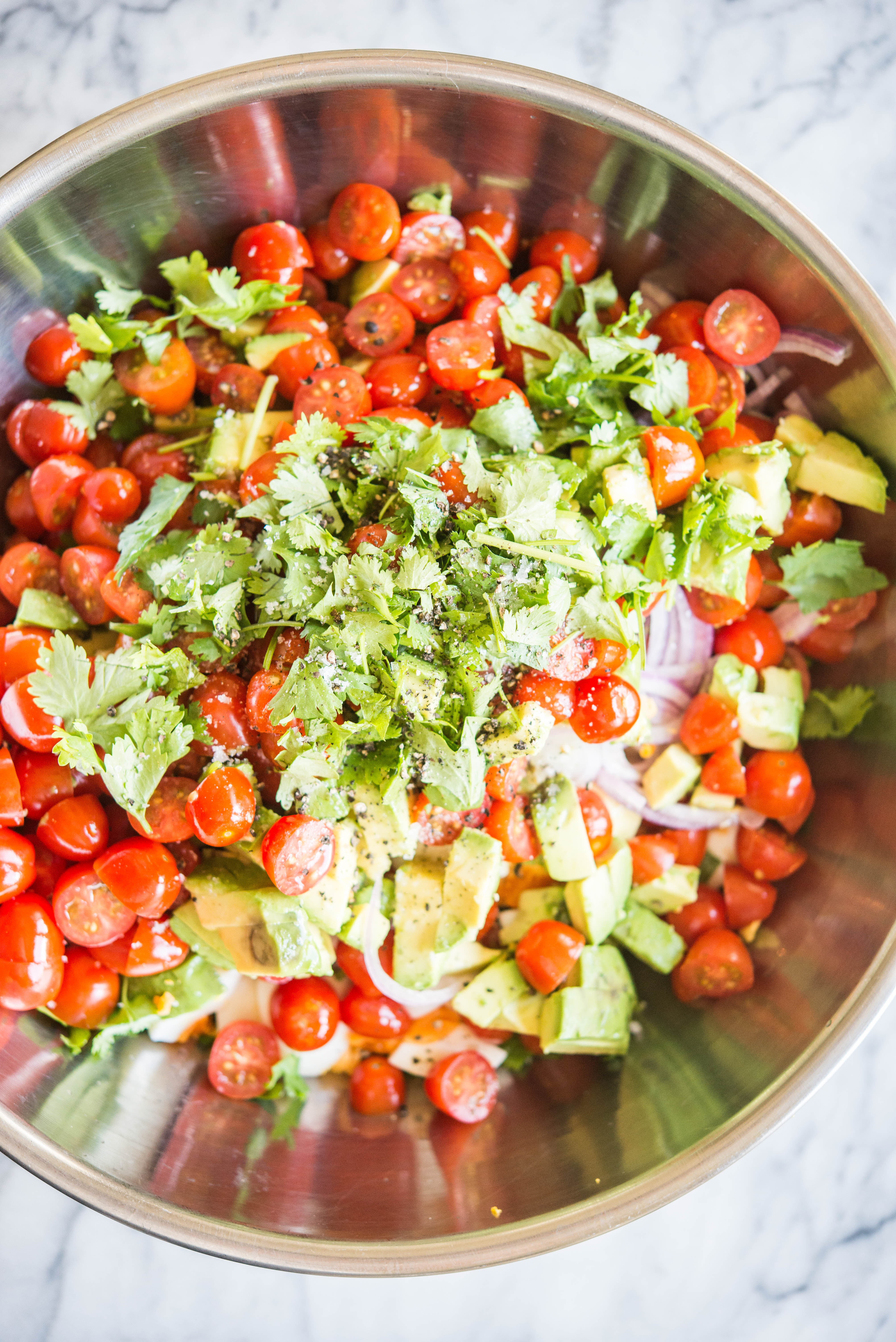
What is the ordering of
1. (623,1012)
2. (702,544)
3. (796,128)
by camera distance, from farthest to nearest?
(796,128), (623,1012), (702,544)

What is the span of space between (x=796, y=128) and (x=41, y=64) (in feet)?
6.00

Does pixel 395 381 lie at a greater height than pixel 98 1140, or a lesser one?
greater

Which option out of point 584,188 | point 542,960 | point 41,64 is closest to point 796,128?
point 584,188

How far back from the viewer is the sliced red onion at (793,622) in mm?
2188

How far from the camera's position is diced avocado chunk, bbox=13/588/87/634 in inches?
76.0

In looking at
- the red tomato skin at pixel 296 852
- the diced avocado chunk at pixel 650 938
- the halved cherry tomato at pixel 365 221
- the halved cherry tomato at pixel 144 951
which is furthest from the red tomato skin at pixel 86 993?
the halved cherry tomato at pixel 365 221

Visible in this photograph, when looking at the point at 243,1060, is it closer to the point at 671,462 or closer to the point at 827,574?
the point at 671,462

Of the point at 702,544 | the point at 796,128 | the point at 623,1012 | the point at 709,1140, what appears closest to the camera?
the point at 709,1140

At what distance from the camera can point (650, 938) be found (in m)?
2.15

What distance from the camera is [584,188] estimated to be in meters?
2.04

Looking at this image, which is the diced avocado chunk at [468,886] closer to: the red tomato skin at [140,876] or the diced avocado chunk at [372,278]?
the red tomato skin at [140,876]

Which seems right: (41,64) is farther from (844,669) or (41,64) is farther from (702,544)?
(844,669)

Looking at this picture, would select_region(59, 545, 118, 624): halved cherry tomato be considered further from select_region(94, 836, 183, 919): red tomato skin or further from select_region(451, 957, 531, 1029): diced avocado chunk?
select_region(451, 957, 531, 1029): diced avocado chunk

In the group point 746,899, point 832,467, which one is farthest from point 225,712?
point 832,467
